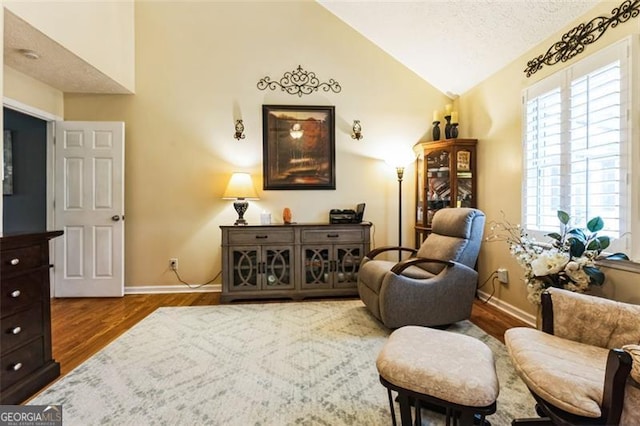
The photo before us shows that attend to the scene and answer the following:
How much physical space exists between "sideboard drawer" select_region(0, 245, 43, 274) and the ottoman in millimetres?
1950

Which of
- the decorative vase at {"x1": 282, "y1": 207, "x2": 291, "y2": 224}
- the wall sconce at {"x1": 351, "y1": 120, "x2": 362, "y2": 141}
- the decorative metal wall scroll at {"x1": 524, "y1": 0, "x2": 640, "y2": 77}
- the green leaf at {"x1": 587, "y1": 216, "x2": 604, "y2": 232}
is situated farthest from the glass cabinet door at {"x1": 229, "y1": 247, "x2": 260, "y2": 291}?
the decorative metal wall scroll at {"x1": 524, "y1": 0, "x2": 640, "y2": 77}

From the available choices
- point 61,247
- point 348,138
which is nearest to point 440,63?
point 348,138

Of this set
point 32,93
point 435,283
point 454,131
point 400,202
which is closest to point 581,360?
point 435,283

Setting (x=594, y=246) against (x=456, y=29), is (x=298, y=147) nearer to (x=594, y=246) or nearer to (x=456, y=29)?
(x=456, y=29)

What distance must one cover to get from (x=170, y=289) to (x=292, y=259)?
1.58 meters

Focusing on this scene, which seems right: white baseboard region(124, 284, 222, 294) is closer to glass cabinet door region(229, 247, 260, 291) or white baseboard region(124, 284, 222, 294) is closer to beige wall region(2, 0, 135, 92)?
glass cabinet door region(229, 247, 260, 291)

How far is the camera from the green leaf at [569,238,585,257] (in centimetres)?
197

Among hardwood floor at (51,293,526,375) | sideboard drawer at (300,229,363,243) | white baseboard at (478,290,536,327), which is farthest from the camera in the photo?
sideboard drawer at (300,229,363,243)

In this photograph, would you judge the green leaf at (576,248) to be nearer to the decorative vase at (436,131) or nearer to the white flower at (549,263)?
the white flower at (549,263)

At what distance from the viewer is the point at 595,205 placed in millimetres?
2096

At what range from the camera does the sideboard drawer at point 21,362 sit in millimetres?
1622

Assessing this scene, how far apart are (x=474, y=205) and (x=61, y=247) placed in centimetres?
469

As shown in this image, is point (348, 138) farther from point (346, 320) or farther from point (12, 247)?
Answer: point (12, 247)

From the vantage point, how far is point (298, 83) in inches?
153
